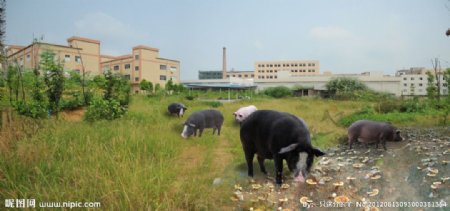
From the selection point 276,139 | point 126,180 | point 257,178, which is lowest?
point 257,178

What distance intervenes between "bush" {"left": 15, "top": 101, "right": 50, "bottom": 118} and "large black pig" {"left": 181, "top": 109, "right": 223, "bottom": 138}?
13.4ft

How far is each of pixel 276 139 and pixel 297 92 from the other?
40.0 m

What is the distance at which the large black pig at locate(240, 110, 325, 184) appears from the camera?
4035 millimetres

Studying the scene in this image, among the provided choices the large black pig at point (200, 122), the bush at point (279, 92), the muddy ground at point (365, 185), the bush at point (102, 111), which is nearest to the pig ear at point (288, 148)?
the muddy ground at point (365, 185)

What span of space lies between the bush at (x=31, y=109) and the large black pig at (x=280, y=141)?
21.3ft

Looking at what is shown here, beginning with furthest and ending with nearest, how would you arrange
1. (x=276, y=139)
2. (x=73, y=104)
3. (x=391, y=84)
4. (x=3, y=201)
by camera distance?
(x=391, y=84) → (x=73, y=104) → (x=276, y=139) → (x=3, y=201)

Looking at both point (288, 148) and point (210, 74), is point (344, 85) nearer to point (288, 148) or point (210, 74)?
point (288, 148)

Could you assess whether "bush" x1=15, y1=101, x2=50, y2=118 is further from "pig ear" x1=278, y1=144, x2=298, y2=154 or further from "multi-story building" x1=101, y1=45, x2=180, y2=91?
"multi-story building" x1=101, y1=45, x2=180, y2=91

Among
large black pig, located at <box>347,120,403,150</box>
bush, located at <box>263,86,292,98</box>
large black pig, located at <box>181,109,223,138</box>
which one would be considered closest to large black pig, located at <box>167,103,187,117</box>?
large black pig, located at <box>181,109,223,138</box>

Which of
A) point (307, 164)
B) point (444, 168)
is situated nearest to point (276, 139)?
point (307, 164)

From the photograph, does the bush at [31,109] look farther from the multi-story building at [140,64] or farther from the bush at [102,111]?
the multi-story building at [140,64]

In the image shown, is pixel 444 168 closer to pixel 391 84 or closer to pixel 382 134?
pixel 382 134

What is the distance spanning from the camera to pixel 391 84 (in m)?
42.2

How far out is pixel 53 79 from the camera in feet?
30.2
